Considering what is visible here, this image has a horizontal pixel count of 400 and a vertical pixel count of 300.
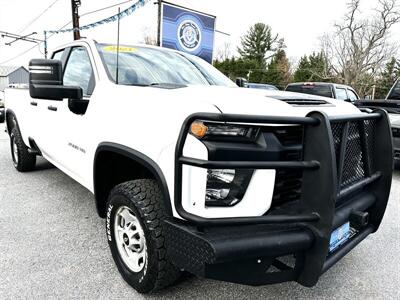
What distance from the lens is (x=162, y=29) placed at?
13070 millimetres

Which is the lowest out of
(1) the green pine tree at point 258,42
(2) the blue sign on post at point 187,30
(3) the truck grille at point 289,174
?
(3) the truck grille at point 289,174

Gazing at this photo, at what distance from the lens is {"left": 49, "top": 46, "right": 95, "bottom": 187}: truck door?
121 inches

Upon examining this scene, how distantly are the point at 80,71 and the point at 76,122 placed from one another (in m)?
0.67

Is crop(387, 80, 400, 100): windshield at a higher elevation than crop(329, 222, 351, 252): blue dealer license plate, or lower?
higher

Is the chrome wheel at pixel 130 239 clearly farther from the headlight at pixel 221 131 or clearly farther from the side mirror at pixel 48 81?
the side mirror at pixel 48 81

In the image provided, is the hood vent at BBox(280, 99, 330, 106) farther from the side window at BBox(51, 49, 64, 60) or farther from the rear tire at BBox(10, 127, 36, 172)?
the rear tire at BBox(10, 127, 36, 172)

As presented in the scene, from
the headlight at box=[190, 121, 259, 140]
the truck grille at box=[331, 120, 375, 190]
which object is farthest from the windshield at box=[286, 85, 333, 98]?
the headlight at box=[190, 121, 259, 140]

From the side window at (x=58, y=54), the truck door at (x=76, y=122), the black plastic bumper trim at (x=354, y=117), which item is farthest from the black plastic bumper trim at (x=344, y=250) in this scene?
the side window at (x=58, y=54)

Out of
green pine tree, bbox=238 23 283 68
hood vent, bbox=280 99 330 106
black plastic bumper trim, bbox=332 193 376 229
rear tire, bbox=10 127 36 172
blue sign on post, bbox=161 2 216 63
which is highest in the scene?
green pine tree, bbox=238 23 283 68

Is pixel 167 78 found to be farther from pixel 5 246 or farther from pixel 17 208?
pixel 17 208

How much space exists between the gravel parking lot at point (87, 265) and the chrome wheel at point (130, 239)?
0.65 feet

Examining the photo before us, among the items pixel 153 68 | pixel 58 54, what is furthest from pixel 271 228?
pixel 58 54

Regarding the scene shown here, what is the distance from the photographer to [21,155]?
543 cm

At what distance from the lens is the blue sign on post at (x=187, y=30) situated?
13312mm
